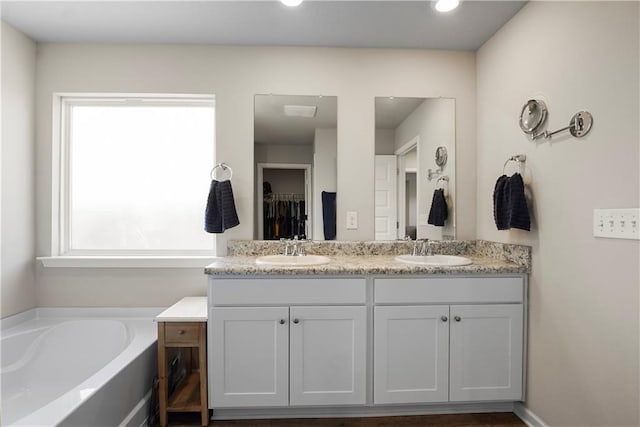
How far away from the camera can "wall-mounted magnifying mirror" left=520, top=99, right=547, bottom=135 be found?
1614 mm

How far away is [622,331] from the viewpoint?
1225mm

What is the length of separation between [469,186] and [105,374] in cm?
239

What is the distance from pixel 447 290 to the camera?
5.59 ft

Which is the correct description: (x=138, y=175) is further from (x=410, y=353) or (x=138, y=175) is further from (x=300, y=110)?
(x=410, y=353)

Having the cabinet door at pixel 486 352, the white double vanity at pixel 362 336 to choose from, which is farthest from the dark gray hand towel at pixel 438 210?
the cabinet door at pixel 486 352

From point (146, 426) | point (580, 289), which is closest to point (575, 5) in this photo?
point (580, 289)

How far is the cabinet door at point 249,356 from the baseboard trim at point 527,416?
4.33 feet

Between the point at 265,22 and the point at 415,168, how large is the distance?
1.34m

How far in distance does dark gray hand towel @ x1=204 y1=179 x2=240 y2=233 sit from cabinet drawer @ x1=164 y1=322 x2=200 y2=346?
616 mm

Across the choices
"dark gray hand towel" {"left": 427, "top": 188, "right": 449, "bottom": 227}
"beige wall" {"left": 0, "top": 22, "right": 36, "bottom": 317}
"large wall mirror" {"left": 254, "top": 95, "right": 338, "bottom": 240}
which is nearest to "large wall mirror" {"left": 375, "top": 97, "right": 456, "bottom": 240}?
"dark gray hand towel" {"left": 427, "top": 188, "right": 449, "bottom": 227}

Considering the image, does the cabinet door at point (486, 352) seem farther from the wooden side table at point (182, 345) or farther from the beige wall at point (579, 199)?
the wooden side table at point (182, 345)

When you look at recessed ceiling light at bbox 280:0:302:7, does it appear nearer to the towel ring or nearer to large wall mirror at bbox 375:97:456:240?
large wall mirror at bbox 375:97:456:240

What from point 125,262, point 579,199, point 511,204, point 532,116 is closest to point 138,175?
point 125,262

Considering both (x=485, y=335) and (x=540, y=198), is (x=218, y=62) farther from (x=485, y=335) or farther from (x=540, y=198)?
(x=485, y=335)
